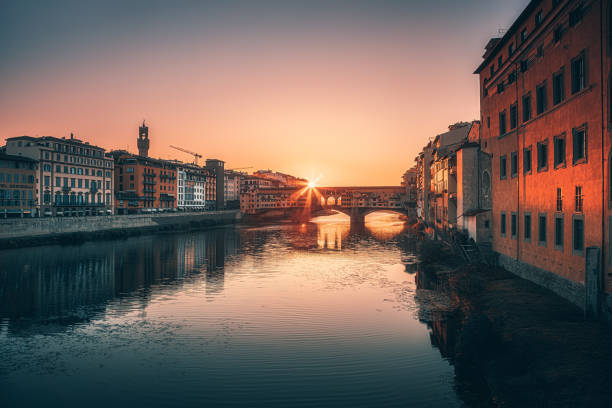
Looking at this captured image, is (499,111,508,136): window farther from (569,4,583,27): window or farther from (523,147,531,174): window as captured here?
(569,4,583,27): window

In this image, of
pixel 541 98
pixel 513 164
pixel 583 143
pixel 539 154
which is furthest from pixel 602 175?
pixel 513 164

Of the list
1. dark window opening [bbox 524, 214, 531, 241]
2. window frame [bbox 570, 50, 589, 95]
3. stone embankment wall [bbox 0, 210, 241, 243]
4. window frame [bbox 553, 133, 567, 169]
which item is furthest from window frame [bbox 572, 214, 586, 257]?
stone embankment wall [bbox 0, 210, 241, 243]

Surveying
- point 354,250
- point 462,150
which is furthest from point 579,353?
point 354,250

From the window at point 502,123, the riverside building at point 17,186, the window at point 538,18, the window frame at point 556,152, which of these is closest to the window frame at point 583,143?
the window frame at point 556,152

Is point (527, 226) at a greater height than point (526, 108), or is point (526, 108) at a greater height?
point (526, 108)

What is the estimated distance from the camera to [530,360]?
13.6m

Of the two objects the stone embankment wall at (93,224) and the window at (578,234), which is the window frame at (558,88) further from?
the stone embankment wall at (93,224)

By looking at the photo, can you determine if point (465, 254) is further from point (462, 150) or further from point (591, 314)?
point (591, 314)

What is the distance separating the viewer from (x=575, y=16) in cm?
1752

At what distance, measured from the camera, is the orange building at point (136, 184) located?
317 ft

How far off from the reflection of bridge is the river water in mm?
80320

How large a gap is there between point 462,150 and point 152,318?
84.2 feet

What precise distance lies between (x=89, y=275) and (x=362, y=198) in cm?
14309

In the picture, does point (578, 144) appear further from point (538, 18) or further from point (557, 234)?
point (538, 18)
